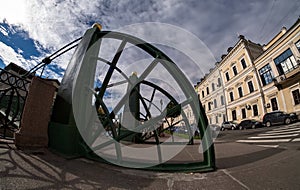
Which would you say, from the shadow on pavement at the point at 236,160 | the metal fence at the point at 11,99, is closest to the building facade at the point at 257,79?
the shadow on pavement at the point at 236,160

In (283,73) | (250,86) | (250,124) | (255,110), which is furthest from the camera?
(250,86)

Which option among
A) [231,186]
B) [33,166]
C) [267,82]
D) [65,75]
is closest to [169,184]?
[231,186]

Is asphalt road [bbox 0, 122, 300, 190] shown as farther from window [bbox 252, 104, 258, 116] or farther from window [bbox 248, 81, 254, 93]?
window [bbox 248, 81, 254, 93]

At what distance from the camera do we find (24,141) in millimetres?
2451

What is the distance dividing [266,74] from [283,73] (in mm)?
2500

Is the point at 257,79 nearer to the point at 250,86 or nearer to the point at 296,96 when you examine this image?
the point at 250,86

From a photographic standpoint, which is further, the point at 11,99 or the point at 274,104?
the point at 274,104

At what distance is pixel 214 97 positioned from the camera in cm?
3269

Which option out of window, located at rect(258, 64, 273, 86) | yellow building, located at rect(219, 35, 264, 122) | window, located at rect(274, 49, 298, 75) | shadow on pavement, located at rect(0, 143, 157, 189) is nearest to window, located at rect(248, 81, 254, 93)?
yellow building, located at rect(219, 35, 264, 122)

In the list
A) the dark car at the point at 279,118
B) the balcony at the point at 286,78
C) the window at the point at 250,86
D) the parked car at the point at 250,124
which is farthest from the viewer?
the window at the point at 250,86

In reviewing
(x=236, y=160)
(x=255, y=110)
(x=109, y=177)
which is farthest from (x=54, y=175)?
(x=255, y=110)

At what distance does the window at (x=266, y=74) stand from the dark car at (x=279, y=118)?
22.7 feet

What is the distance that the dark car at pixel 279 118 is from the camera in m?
13.7

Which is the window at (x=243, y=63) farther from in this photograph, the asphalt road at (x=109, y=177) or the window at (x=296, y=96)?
the asphalt road at (x=109, y=177)
